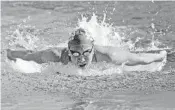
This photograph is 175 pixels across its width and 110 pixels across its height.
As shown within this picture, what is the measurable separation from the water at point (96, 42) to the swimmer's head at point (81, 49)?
0.15 metres

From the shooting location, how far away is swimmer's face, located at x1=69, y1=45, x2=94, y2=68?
6514 mm

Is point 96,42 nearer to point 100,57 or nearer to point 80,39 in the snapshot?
point 100,57

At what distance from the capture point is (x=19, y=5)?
14.0 metres

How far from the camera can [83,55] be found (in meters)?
6.59

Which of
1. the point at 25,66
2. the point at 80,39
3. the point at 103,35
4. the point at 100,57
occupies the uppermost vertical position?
the point at 80,39

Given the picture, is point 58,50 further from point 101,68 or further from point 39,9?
point 39,9

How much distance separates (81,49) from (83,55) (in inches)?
3.9

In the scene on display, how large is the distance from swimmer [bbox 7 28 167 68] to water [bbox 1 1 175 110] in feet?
0.48

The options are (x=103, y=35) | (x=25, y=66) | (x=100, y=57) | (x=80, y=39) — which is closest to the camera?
(x=80, y=39)

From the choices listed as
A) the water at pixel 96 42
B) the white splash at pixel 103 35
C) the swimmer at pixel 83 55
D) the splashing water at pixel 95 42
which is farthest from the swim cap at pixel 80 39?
the white splash at pixel 103 35

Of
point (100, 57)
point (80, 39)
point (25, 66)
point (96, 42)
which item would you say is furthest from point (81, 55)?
point (96, 42)

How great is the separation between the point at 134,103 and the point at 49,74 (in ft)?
6.75

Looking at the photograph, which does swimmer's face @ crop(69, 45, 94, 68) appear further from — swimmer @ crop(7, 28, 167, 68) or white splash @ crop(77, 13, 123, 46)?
white splash @ crop(77, 13, 123, 46)

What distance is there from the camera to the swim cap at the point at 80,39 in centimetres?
664
